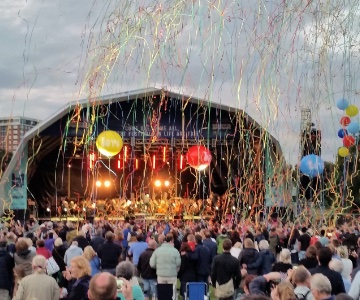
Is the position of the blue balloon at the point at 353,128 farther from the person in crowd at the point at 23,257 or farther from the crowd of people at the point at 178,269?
the person in crowd at the point at 23,257

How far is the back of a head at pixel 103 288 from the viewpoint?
13.9 ft

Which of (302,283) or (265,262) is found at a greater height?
(265,262)

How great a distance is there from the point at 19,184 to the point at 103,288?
2415 centimetres

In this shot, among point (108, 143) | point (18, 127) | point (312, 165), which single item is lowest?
point (312, 165)

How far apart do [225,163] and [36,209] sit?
26.4 feet

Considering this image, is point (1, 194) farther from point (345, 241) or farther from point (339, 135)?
point (345, 241)

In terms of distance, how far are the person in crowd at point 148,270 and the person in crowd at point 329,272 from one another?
3829 millimetres

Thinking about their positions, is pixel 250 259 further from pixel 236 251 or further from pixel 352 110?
pixel 352 110

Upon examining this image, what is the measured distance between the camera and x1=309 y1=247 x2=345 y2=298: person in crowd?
6.84m

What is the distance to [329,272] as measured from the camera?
271 inches

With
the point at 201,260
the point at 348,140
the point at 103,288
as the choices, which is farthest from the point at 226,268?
the point at 348,140

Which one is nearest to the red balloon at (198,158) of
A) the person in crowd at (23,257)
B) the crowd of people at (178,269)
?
the crowd of people at (178,269)

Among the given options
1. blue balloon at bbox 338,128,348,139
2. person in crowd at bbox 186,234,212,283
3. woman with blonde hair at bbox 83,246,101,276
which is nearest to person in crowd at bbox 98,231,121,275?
woman with blonde hair at bbox 83,246,101,276

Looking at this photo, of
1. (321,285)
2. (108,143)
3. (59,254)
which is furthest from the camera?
(108,143)
